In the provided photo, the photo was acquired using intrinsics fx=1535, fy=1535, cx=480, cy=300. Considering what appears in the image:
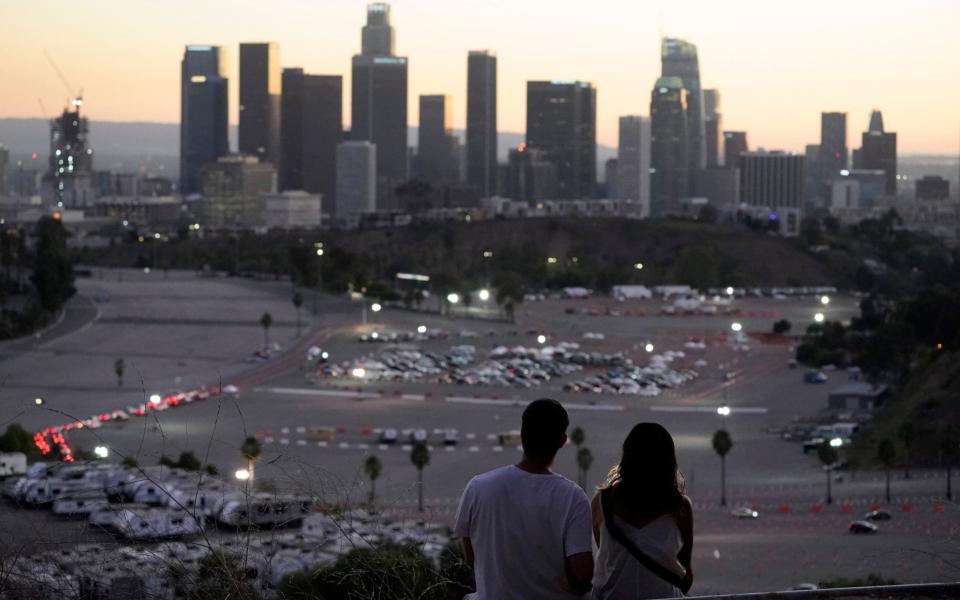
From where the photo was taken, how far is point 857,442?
16844 millimetres

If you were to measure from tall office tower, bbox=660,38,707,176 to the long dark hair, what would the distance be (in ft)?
375

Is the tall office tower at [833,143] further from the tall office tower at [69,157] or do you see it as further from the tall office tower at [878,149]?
the tall office tower at [69,157]

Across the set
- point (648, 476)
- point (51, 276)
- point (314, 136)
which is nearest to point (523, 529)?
point (648, 476)

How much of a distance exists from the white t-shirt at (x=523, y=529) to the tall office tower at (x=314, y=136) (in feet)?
351

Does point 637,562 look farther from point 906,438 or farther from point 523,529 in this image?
point 906,438

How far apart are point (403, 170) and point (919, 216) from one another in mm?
42248

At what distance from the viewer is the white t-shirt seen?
9.11 feet

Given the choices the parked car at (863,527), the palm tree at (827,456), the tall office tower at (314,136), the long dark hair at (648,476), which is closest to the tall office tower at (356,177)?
the tall office tower at (314,136)

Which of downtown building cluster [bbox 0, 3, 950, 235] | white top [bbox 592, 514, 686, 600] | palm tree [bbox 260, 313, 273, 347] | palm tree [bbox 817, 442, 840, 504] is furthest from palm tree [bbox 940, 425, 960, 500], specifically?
downtown building cluster [bbox 0, 3, 950, 235]

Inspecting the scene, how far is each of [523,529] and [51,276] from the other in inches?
1248

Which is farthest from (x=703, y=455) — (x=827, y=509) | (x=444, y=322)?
(x=444, y=322)

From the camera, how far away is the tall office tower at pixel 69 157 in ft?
374

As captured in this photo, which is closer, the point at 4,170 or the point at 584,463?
the point at 584,463

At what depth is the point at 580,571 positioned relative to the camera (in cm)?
278
